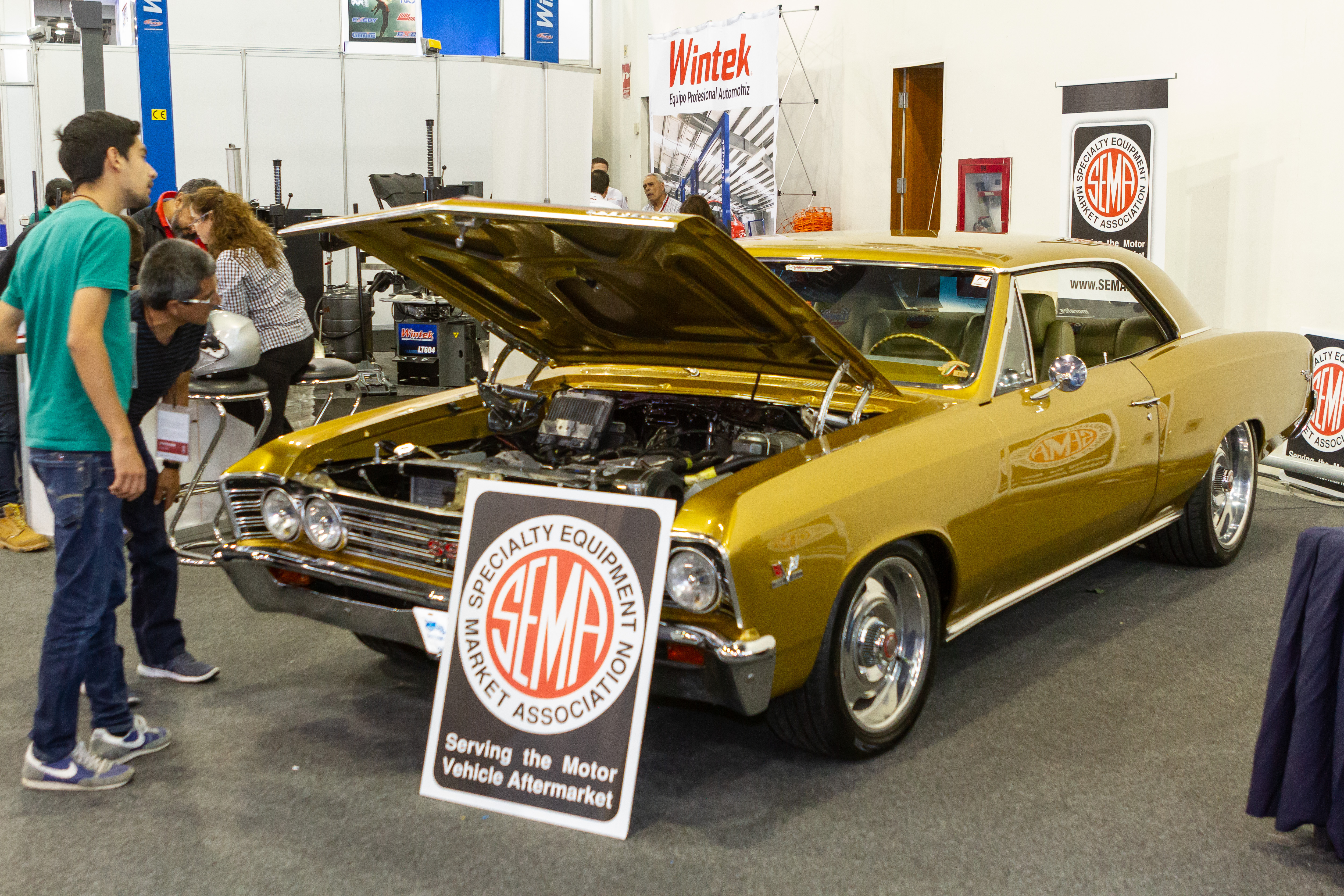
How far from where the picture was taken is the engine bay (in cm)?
329

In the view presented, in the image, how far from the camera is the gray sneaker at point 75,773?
3.17m

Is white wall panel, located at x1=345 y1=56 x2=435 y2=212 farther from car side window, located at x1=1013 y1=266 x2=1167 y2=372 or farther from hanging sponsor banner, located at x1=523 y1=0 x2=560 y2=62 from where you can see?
car side window, located at x1=1013 y1=266 x2=1167 y2=372

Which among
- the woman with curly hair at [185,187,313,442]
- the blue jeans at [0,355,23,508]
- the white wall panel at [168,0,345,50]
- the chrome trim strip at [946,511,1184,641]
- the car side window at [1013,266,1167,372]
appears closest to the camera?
the chrome trim strip at [946,511,1184,641]

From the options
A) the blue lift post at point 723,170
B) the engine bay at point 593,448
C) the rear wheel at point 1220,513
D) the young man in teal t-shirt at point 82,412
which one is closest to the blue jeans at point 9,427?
the young man in teal t-shirt at point 82,412

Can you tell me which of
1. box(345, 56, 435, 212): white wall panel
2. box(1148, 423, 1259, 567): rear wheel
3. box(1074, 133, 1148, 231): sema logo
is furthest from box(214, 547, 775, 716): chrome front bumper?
box(345, 56, 435, 212): white wall panel

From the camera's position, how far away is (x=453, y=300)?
4043 mm

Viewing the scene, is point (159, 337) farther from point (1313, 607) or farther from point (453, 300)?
point (1313, 607)

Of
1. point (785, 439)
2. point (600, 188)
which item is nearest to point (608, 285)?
point (785, 439)

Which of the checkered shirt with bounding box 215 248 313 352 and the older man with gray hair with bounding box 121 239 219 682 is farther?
the checkered shirt with bounding box 215 248 313 352

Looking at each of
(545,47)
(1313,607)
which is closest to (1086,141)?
(1313,607)

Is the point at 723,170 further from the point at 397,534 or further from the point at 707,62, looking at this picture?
the point at 397,534

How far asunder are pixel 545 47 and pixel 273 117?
3628 millimetres

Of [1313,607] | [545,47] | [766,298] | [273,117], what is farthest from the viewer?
[545,47]

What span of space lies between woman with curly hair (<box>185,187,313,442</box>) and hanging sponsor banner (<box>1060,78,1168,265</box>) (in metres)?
4.61
